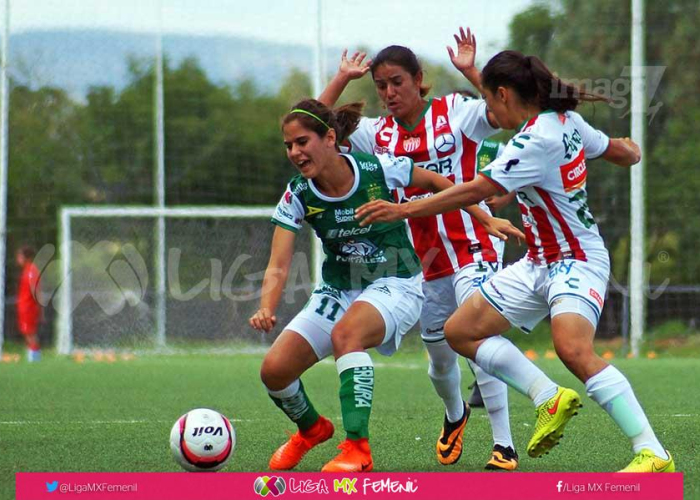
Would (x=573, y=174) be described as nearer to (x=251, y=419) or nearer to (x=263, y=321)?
(x=263, y=321)

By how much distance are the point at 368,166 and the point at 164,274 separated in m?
12.0

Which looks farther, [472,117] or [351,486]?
[472,117]

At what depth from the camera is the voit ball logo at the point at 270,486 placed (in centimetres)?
425

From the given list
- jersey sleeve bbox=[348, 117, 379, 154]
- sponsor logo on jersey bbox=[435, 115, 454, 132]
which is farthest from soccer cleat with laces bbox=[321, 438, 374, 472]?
sponsor logo on jersey bbox=[435, 115, 454, 132]

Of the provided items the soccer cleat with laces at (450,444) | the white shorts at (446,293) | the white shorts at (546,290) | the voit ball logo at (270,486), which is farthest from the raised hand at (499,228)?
the voit ball logo at (270,486)

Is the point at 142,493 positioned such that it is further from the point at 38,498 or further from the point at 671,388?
the point at 671,388

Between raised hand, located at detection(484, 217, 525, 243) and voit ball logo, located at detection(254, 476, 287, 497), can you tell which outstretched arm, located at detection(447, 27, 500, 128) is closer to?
raised hand, located at detection(484, 217, 525, 243)

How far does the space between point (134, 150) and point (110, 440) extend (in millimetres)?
16065

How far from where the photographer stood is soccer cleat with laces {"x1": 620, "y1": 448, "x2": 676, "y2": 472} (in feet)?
14.8

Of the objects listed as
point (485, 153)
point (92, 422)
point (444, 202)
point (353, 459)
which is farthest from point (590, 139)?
point (92, 422)

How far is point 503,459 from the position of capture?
538cm

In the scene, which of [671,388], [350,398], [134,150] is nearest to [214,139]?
[134,150]

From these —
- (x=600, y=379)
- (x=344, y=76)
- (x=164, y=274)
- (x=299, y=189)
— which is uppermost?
(x=344, y=76)

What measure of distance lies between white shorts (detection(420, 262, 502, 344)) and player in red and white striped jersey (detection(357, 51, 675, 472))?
817 millimetres
